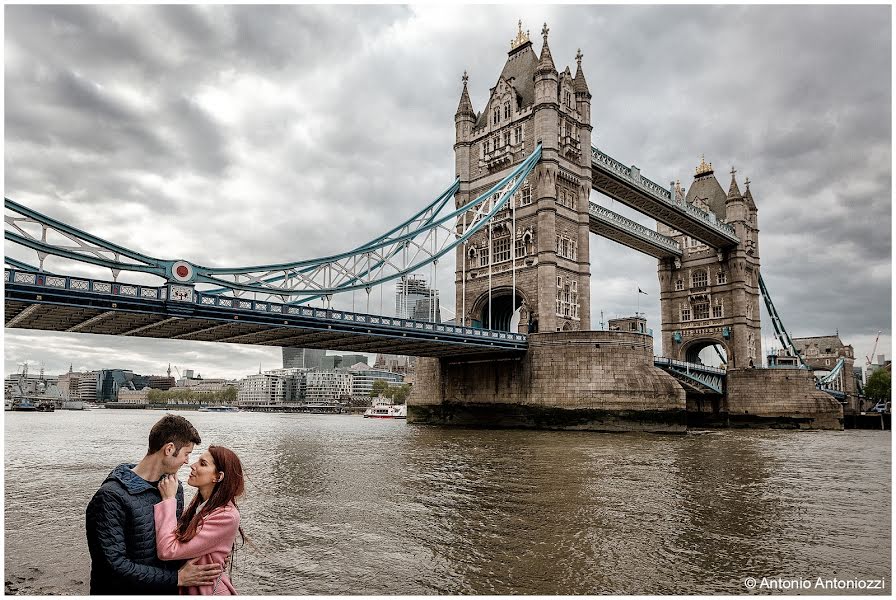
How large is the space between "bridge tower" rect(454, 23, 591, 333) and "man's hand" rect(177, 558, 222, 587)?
34596 millimetres

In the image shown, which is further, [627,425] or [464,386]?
[464,386]

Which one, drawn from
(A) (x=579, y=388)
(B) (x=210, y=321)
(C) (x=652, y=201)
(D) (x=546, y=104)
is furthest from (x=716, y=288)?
(B) (x=210, y=321)

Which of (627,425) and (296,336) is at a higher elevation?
(296,336)

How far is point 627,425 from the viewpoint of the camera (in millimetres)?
31516

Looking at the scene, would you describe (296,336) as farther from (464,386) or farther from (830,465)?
(830,465)

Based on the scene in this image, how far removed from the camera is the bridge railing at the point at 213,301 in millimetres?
21125

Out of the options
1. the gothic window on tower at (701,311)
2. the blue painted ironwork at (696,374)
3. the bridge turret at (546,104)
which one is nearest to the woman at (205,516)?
the bridge turret at (546,104)

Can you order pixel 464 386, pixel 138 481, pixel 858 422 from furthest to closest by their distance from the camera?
1. pixel 858 422
2. pixel 464 386
3. pixel 138 481

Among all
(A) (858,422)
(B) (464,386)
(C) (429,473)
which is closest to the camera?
(C) (429,473)

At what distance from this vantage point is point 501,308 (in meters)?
45.2

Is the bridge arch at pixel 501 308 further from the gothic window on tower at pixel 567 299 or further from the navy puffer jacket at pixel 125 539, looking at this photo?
the navy puffer jacket at pixel 125 539

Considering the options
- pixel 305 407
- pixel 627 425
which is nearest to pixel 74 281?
pixel 627 425

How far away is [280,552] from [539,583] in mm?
3222

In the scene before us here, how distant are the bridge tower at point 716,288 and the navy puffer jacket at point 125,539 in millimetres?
58725
